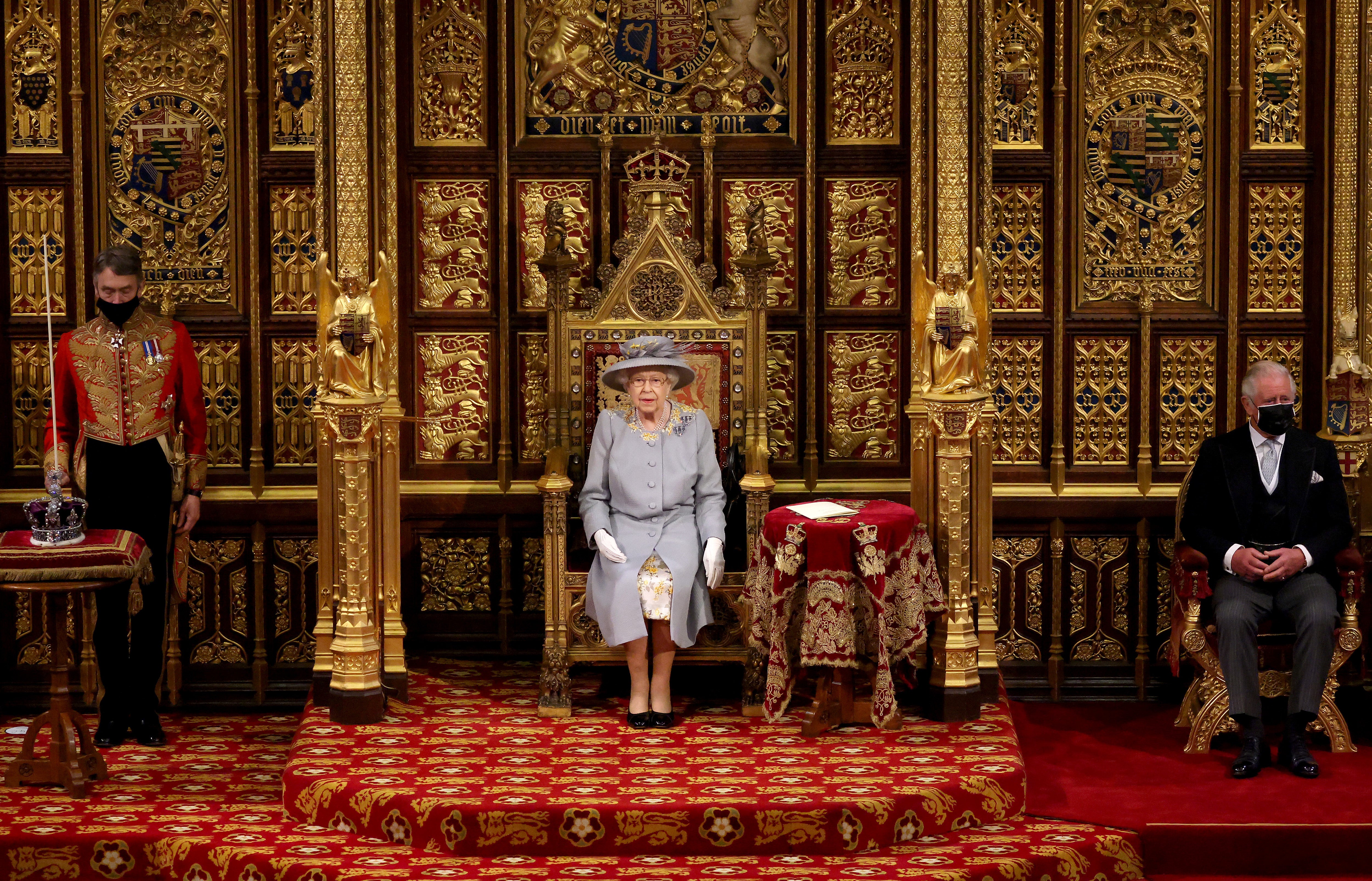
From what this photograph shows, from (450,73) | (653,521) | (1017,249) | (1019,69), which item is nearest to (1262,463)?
(1017,249)

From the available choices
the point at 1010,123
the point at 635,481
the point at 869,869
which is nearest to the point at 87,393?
the point at 635,481

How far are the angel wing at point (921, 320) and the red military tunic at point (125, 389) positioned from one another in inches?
119

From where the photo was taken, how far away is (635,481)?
677cm

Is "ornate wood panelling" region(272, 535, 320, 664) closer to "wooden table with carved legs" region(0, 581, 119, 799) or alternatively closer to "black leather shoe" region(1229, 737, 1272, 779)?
"wooden table with carved legs" region(0, 581, 119, 799)

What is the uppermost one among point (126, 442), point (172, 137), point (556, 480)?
point (172, 137)

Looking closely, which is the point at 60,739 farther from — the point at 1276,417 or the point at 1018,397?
the point at 1276,417

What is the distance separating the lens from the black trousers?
6781 millimetres

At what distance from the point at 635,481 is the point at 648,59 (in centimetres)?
216

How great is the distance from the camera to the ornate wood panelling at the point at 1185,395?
25.1 ft

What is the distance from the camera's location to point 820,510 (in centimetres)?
658

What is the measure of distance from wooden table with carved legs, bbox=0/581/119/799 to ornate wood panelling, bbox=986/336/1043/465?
3.97m

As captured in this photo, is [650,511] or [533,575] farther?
[533,575]

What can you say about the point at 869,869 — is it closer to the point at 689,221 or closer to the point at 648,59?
the point at 689,221

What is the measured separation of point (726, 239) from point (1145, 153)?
1.97 metres
